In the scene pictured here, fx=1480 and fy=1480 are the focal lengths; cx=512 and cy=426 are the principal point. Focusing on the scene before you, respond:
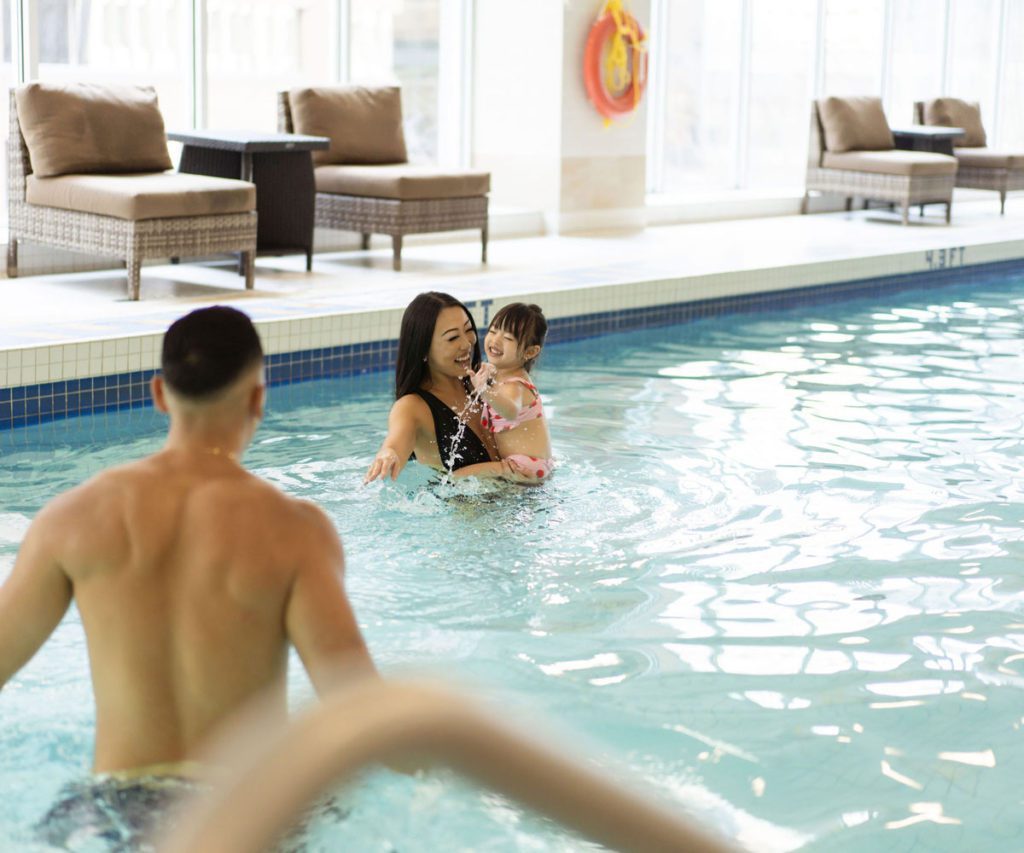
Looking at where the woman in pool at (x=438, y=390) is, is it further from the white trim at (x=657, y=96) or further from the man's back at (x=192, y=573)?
the white trim at (x=657, y=96)

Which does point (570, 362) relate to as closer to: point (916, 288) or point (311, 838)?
point (916, 288)

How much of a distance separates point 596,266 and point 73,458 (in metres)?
4.26

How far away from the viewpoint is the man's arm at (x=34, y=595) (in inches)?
69.4

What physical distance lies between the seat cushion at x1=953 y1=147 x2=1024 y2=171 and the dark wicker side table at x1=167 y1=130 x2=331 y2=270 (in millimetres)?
7122

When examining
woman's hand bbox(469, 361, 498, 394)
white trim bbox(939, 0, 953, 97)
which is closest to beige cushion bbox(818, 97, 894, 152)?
white trim bbox(939, 0, 953, 97)

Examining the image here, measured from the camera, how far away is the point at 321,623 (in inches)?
67.2

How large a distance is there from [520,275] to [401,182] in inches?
32.3

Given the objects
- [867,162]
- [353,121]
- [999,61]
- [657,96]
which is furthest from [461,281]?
[999,61]

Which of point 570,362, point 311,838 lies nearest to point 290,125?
point 570,362

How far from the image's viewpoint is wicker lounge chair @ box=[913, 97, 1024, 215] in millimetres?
12664

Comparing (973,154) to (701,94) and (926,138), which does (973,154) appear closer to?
(926,138)

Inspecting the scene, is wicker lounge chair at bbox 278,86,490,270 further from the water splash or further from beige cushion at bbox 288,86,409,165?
the water splash

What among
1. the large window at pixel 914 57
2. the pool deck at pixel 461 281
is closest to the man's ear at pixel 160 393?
the pool deck at pixel 461 281

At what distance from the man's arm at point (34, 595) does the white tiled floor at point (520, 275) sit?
3.88 meters
